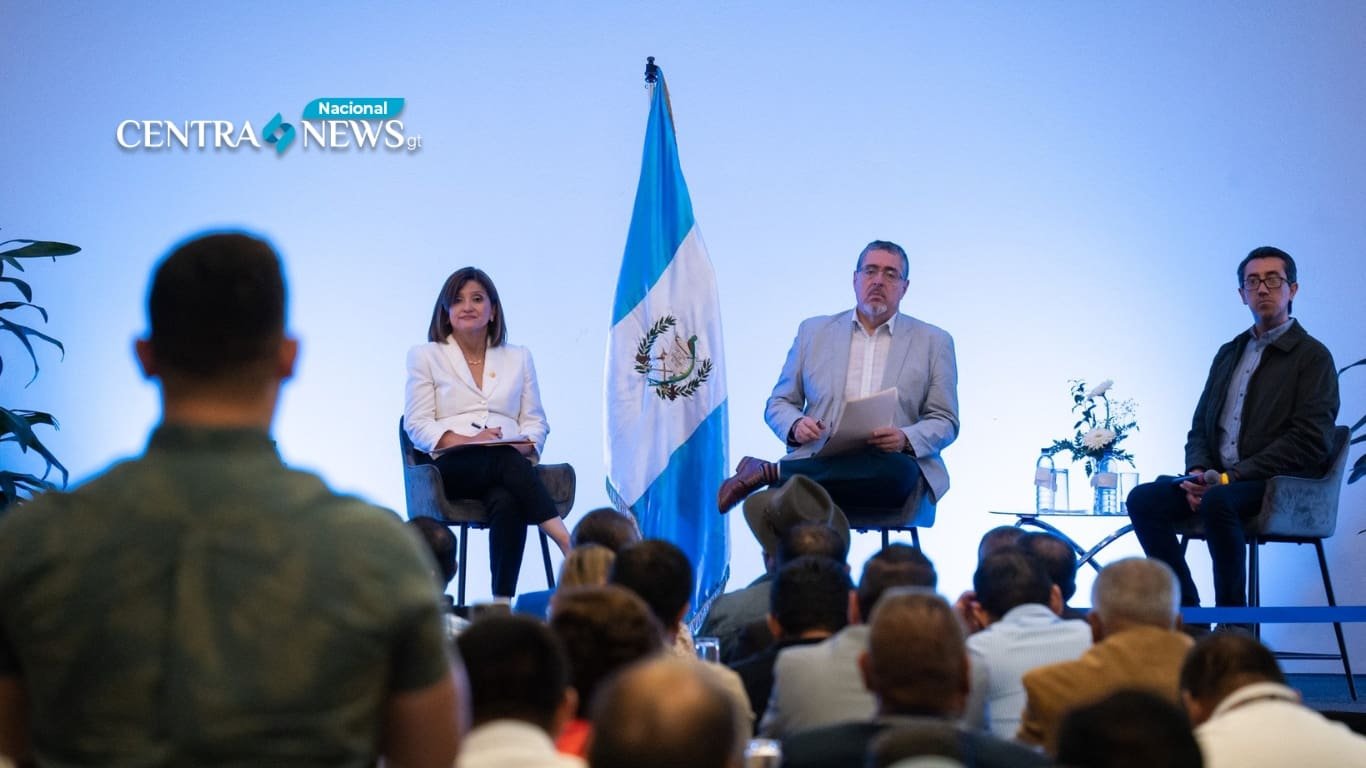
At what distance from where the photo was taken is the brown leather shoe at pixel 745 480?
5.56 m

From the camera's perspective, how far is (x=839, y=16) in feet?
23.0

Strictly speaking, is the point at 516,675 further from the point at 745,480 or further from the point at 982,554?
the point at 745,480

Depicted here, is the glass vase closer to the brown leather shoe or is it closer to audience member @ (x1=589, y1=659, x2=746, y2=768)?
the brown leather shoe

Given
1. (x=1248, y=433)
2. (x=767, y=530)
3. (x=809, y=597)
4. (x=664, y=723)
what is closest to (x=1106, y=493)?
(x=1248, y=433)

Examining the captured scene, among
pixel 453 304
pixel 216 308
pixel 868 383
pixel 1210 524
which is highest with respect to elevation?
pixel 453 304

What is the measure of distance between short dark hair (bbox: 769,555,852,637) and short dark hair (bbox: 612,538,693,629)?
0.21 m

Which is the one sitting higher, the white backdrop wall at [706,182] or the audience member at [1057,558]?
the white backdrop wall at [706,182]

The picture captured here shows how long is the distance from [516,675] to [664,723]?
393mm

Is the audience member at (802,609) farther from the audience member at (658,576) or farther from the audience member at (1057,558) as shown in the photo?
the audience member at (1057,558)

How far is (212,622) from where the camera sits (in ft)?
4.39

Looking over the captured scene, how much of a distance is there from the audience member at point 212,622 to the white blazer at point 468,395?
14.2 ft

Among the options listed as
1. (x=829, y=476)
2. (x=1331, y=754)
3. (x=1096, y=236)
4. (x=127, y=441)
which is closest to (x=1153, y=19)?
(x=1096, y=236)

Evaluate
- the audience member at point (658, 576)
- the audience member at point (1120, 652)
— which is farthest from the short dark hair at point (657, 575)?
the audience member at point (1120, 652)
